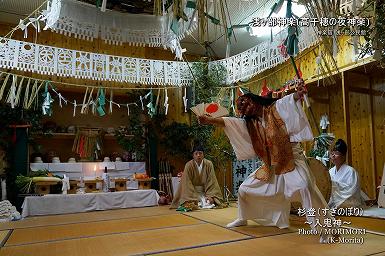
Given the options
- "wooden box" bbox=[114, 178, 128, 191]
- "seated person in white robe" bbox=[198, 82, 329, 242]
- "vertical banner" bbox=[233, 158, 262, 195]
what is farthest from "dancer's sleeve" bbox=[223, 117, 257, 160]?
"vertical banner" bbox=[233, 158, 262, 195]

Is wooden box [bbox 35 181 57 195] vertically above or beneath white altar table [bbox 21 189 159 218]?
above

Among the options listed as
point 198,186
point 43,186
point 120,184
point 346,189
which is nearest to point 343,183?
point 346,189

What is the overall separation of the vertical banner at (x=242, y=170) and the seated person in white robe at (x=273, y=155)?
3764 millimetres

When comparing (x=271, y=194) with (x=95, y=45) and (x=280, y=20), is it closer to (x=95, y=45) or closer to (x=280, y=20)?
(x=280, y=20)

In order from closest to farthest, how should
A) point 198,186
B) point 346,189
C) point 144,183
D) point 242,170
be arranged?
point 346,189, point 198,186, point 144,183, point 242,170

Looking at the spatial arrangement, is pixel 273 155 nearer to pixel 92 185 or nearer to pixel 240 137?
pixel 240 137

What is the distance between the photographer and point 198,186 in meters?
5.71

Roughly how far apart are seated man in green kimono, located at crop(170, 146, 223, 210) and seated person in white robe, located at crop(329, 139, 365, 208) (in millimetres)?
1809

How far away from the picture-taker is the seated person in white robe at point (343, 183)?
471 centimetres

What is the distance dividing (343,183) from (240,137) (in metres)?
2.22

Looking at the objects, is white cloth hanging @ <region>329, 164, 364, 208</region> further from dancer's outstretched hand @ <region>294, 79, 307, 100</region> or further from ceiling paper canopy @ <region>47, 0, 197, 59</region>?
ceiling paper canopy @ <region>47, 0, 197, 59</region>

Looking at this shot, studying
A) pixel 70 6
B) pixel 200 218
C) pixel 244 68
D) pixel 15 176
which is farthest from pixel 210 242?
pixel 15 176

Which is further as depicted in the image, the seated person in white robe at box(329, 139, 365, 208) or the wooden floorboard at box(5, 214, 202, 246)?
the seated person in white robe at box(329, 139, 365, 208)

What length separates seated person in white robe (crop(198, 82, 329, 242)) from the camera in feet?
10.1
